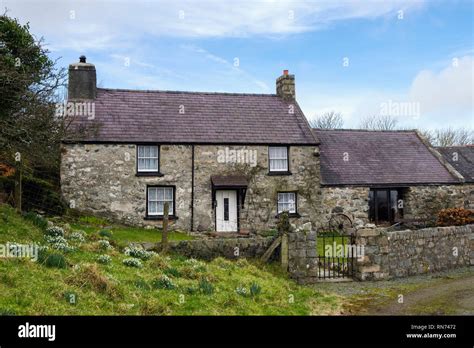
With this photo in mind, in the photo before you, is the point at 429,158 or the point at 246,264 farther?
the point at 429,158

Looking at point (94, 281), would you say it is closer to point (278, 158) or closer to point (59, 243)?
point (59, 243)

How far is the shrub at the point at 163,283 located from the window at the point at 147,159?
12.2 metres

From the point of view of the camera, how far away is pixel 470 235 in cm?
1795

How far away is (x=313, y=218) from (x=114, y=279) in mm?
15523

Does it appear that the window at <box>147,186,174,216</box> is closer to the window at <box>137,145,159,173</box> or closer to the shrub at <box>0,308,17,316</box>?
the window at <box>137,145,159,173</box>

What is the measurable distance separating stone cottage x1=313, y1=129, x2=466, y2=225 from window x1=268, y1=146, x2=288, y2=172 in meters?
2.32

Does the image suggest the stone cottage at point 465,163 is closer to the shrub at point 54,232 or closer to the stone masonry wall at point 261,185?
the stone masonry wall at point 261,185

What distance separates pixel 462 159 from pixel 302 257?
A: 19420mm

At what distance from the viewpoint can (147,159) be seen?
22.8 metres

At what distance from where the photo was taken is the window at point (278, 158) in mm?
24266

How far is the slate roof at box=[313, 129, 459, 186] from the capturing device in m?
25.9
